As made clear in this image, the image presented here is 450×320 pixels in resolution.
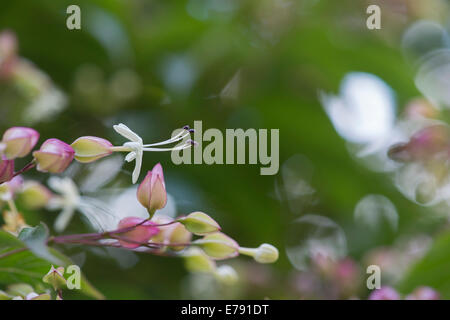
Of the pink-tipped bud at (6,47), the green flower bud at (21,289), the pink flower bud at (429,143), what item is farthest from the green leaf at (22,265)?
the pink flower bud at (429,143)

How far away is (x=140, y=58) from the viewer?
38.9 inches

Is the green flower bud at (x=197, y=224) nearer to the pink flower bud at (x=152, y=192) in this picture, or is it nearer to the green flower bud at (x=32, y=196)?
the pink flower bud at (x=152, y=192)

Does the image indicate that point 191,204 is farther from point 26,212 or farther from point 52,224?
point 26,212

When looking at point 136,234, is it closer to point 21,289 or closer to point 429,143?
point 21,289

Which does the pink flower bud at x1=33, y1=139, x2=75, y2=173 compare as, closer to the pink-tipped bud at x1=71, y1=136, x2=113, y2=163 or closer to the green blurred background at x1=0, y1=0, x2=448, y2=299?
the pink-tipped bud at x1=71, y1=136, x2=113, y2=163

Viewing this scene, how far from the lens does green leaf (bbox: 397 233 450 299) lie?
2.06ft

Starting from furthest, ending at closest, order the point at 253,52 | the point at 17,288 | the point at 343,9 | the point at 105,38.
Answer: the point at 343,9
the point at 253,52
the point at 105,38
the point at 17,288

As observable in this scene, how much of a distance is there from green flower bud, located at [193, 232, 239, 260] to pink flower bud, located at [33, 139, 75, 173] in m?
0.11

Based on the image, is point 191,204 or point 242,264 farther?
point 242,264

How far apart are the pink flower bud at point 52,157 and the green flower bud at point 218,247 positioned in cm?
11

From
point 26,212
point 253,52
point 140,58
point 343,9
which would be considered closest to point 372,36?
point 343,9

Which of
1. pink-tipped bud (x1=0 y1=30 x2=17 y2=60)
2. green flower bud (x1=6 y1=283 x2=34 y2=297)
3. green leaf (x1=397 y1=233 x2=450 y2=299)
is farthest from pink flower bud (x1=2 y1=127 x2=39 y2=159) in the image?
green leaf (x1=397 y1=233 x2=450 y2=299)
